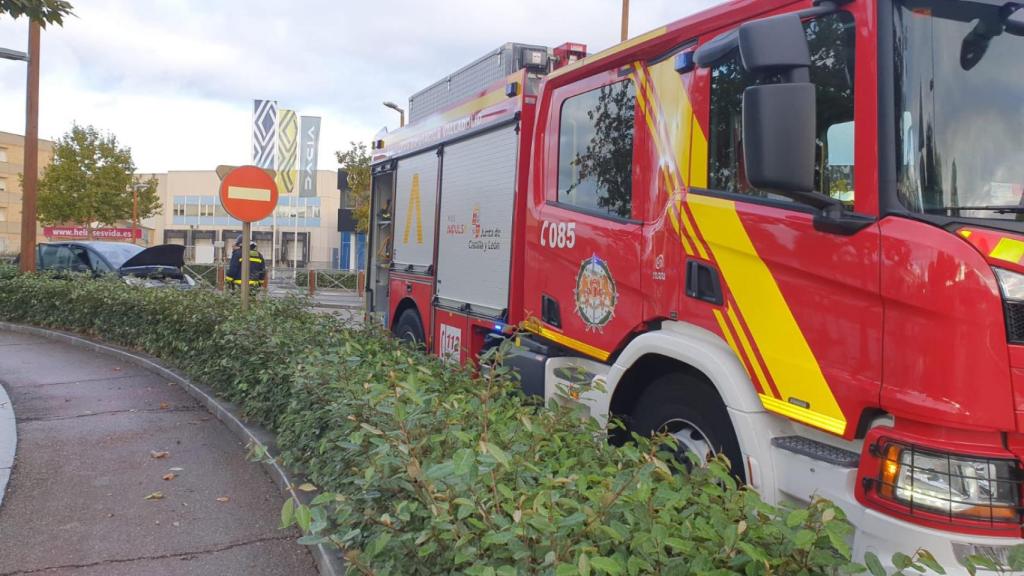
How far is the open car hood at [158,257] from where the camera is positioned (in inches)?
631

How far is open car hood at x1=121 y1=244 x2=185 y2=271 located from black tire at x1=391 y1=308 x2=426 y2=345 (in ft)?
31.2

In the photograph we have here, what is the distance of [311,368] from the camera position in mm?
5016

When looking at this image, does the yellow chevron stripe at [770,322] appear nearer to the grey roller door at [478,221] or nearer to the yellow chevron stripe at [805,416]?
the yellow chevron stripe at [805,416]

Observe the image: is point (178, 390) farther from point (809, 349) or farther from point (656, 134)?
point (809, 349)

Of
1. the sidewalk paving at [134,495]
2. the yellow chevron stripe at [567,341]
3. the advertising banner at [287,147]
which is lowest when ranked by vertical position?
the sidewalk paving at [134,495]

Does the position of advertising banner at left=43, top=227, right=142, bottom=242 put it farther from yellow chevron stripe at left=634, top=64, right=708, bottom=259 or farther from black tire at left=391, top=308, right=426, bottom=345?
yellow chevron stripe at left=634, top=64, right=708, bottom=259

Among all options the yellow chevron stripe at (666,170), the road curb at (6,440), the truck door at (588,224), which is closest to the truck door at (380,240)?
the road curb at (6,440)

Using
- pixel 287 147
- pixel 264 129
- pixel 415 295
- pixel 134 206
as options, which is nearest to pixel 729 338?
pixel 415 295

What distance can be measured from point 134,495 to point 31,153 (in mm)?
13700

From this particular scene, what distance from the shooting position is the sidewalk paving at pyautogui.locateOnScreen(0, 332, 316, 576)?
4.17 meters

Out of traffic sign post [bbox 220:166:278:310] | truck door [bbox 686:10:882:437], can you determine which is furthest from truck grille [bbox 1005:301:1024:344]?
traffic sign post [bbox 220:166:278:310]

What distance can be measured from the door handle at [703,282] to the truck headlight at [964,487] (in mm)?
1114

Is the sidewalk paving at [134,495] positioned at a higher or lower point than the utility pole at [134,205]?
lower

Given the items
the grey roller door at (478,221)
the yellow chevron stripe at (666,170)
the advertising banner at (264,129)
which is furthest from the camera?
the advertising banner at (264,129)
